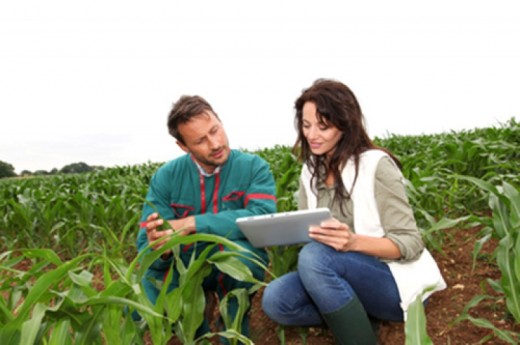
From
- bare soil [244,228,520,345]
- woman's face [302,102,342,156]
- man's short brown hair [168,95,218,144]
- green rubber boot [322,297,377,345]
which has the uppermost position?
man's short brown hair [168,95,218,144]

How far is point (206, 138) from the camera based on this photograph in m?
2.17

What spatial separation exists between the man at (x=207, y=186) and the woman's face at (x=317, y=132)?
44 centimetres

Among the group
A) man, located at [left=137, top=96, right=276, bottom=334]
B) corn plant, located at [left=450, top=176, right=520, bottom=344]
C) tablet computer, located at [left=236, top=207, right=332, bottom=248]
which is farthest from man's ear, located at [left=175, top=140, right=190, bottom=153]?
corn plant, located at [left=450, top=176, right=520, bottom=344]

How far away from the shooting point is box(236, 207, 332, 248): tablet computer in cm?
178

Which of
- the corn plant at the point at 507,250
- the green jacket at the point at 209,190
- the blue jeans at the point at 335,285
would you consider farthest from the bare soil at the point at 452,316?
the green jacket at the point at 209,190

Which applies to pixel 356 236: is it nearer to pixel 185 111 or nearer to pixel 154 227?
pixel 154 227

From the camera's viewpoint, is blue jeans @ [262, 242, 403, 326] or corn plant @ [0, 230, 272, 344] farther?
blue jeans @ [262, 242, 403, 326]

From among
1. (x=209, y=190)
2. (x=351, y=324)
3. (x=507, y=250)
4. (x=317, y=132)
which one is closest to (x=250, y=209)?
(x=209, y=190)

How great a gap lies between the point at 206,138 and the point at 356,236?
80 cm

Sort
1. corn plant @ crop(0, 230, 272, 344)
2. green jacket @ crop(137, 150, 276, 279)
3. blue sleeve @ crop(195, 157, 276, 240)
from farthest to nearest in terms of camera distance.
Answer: green jacket @ crop(137, 150, 276, 279)
blue sleeve @ crop(195, 157, 276, 240)
corn plant @ crop(0, 230, 272, 344)

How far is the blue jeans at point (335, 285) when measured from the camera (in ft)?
6.15

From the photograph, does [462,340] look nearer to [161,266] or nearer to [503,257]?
[503,257]

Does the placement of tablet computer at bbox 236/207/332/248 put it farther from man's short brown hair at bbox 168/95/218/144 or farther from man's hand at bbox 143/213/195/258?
man's short brown hair at bbox 168/95/218/144

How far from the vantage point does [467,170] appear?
469cm
